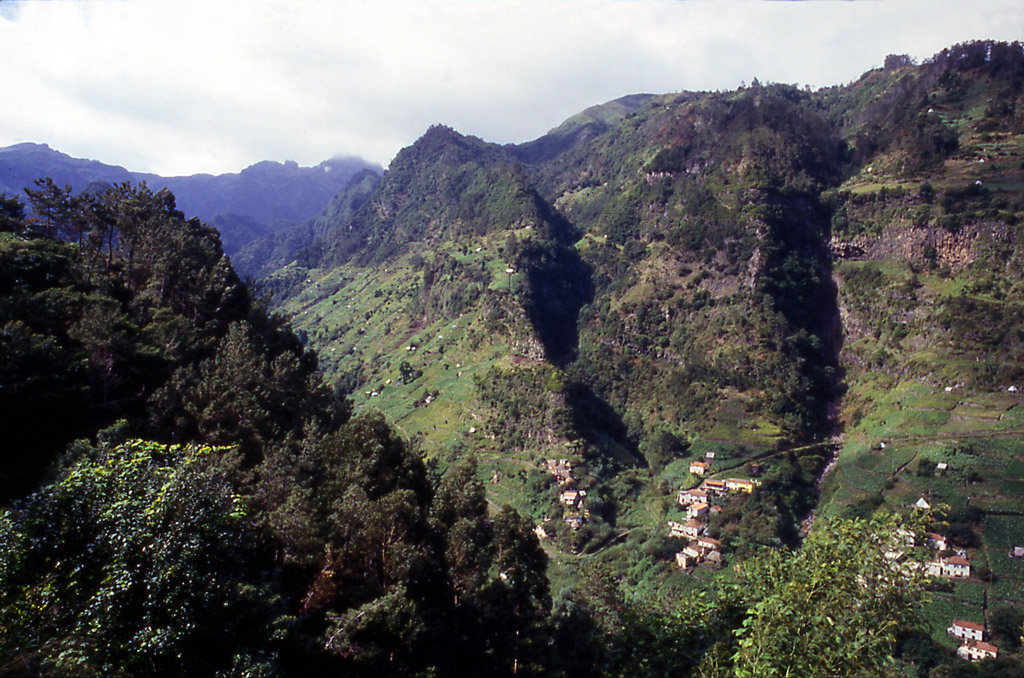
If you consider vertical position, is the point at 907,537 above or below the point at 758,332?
above

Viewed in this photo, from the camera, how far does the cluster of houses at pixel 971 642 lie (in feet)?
94.7

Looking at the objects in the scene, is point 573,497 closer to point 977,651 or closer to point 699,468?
point 699,468

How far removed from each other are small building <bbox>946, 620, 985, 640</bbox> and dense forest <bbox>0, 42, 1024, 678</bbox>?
0.84m

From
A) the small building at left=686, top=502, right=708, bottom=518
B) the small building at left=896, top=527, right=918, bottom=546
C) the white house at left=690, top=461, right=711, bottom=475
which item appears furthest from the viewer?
the white house at left=690, top=461, right=711, bottom=475

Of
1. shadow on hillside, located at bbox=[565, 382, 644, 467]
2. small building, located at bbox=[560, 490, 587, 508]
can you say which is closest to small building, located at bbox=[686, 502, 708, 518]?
small building, located at bbox=[560, 490, 587, 508]

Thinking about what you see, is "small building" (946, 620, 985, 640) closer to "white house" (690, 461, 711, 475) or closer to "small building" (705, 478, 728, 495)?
"small building" (705, 478, 728, 495)

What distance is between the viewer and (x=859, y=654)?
7285 millimetres

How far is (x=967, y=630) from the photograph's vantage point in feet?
98.3

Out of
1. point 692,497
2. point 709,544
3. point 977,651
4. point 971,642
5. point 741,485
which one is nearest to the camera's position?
point 977,651

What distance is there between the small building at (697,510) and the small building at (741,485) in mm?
3746

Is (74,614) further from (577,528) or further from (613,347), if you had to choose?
(613,347)

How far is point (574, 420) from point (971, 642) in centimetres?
3717

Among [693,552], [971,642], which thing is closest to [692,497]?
[693,552]

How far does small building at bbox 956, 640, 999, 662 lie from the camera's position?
94.3 feet
